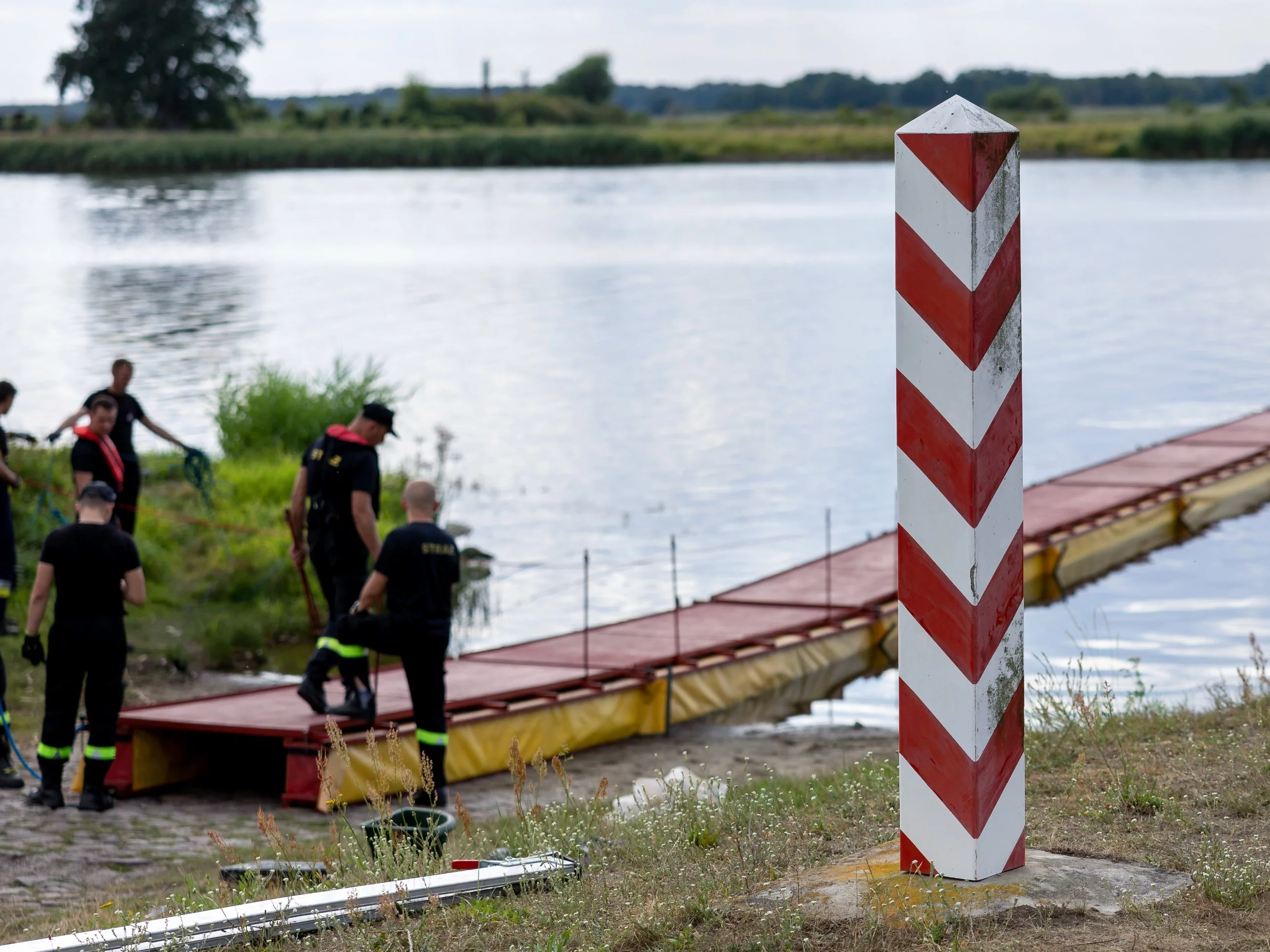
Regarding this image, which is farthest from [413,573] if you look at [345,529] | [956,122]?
[956,122]

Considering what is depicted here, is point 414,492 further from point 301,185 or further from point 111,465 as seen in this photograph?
point 301,185

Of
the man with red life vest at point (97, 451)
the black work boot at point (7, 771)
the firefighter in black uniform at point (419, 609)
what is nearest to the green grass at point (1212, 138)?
the man with red life vest at point (97, 451)

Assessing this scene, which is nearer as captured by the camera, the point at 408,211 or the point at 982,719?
the point at 982,719

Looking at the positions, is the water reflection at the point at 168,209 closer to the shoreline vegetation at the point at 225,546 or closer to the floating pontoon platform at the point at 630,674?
the shoreline vegetation at the point at 225,546

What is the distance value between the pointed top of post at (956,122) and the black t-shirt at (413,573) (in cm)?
477

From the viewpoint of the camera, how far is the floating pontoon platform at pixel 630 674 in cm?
934

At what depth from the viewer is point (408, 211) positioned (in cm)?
8138

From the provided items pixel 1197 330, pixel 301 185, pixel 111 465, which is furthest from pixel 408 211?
pixel 111 465

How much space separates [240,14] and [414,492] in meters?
102

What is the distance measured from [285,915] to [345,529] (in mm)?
4917

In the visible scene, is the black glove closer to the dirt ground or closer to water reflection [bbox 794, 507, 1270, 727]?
the dirt ground

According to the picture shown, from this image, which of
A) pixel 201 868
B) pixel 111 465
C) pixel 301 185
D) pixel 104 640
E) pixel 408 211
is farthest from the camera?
pixel 301 185

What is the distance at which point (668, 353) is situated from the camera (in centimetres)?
3600

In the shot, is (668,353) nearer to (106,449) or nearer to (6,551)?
(6,551)
